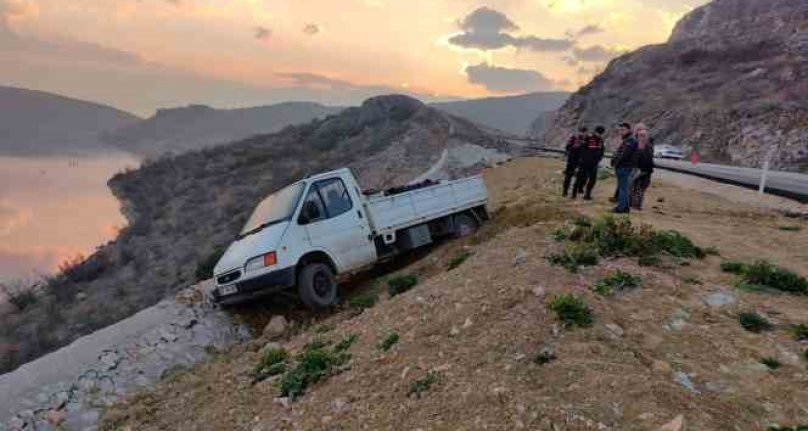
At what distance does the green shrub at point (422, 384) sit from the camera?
19.2 feet

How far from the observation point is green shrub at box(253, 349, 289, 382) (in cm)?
784

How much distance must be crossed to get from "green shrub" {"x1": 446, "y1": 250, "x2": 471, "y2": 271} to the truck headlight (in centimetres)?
294

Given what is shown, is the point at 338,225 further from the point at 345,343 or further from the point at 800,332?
the point at 800,332

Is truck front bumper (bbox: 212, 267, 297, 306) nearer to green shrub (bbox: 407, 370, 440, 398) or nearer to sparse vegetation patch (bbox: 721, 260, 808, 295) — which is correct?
green shrub (bbox: 407, 370, 440, 398)

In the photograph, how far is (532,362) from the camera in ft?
18.9

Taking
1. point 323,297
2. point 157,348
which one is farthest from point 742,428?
point 157,348

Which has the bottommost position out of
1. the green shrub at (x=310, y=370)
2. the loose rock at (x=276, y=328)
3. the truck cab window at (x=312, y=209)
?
the loose rock at (x=276, y=328)

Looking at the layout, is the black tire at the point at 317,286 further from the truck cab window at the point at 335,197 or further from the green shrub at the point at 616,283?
the green shrub at the point at 616,283

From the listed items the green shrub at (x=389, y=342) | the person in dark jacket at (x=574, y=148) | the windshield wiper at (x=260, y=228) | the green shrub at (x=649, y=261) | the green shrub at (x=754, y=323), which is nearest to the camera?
the green shrub at (x=754, y=323)

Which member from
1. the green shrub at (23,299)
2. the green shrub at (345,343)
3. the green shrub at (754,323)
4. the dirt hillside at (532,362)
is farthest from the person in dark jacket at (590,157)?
the green shrub at (23,299)

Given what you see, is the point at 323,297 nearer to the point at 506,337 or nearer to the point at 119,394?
the point at 119,394

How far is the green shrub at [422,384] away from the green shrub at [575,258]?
Answer: 280 centimetres

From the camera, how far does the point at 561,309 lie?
21.2ft

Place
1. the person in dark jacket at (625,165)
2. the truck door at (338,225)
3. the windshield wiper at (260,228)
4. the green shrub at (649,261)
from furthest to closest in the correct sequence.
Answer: the person in dark jacket at (625,165) → the truck door at (338,225) → the windshield wiper at (260,228) → the green shrub at (649,261)
